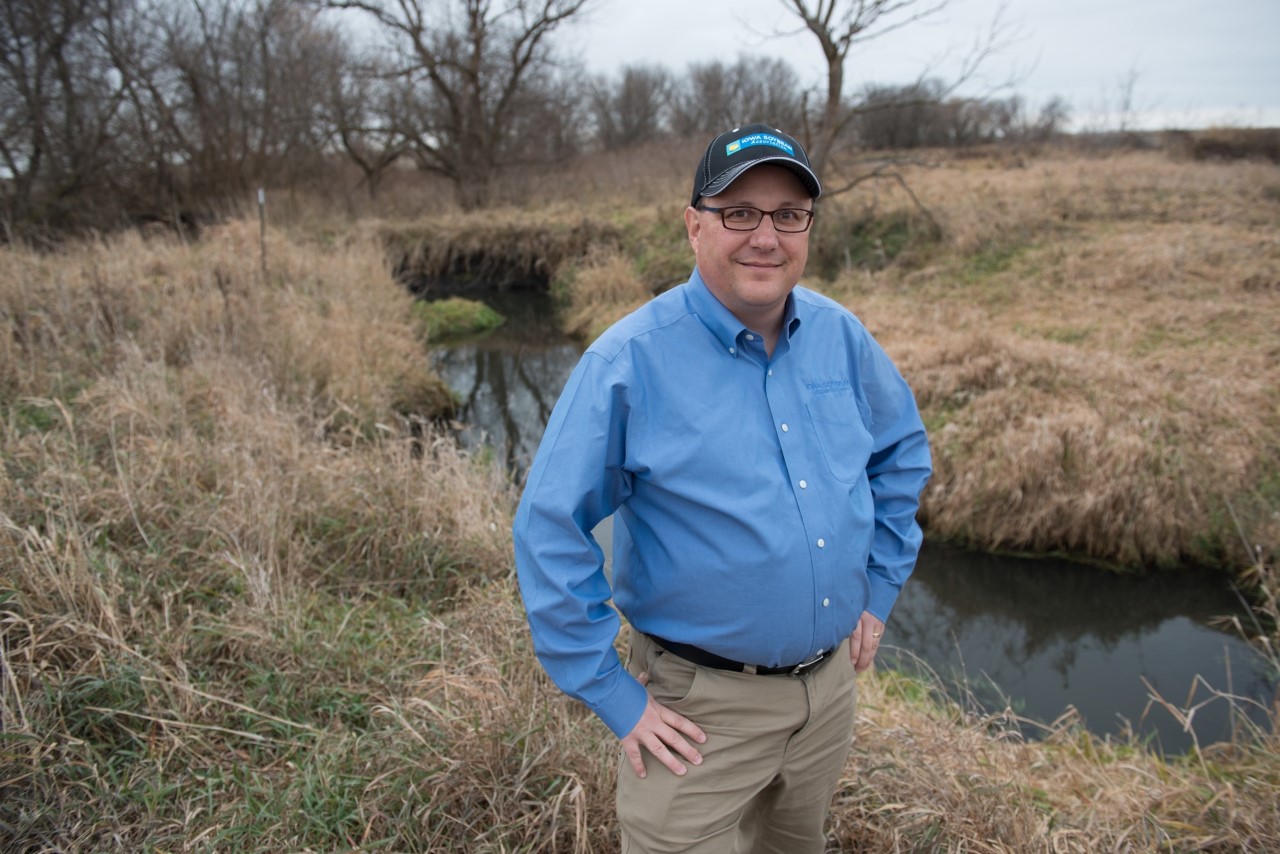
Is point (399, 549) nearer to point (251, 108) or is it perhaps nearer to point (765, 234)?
point (765, 234)

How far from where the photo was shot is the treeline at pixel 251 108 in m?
13.5

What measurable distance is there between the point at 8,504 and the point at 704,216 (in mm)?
3350

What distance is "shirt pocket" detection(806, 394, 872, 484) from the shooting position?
166cm

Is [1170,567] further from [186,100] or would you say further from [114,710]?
[186,100]

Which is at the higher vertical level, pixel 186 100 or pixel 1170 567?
pixel 186 100

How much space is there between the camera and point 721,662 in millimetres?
1615

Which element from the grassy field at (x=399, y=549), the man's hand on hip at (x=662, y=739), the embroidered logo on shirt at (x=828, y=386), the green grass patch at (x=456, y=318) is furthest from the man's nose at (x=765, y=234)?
the green grass patch at (x=456, y=318)

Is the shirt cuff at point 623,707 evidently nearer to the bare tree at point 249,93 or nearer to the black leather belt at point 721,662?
the black leather belt at point 721,662

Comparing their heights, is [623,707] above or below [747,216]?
below

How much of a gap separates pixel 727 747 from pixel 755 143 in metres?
1.20

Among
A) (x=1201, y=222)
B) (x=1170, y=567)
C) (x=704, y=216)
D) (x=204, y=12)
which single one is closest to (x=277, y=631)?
(x=704, y=216)

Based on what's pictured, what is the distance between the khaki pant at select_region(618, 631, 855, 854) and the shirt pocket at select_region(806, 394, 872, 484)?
418 mm

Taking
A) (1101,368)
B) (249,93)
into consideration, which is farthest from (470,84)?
(1101,368)

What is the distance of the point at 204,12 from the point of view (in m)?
17.5
